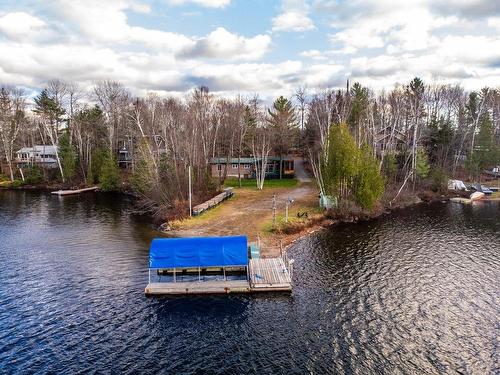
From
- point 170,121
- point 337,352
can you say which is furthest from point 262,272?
point 170,121

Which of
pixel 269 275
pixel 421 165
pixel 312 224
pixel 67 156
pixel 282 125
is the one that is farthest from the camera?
pixel 67 156

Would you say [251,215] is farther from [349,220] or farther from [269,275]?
[269,275]

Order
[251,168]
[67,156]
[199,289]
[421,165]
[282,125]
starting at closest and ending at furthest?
[199,289], [421,165], [282,125], [67,156], [251,168]

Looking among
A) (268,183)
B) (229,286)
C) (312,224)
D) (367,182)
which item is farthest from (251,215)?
(268,183)

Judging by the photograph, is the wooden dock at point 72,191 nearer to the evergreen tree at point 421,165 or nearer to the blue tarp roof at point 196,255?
the blue tarp roof at point 196,255

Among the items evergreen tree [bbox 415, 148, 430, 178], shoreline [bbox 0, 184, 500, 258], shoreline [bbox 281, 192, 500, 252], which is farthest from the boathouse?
evergreen tree [bbox 415, 148, 430, 178]

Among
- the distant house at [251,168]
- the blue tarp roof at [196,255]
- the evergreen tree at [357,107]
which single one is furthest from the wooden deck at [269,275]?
the distant house at [251,168]
